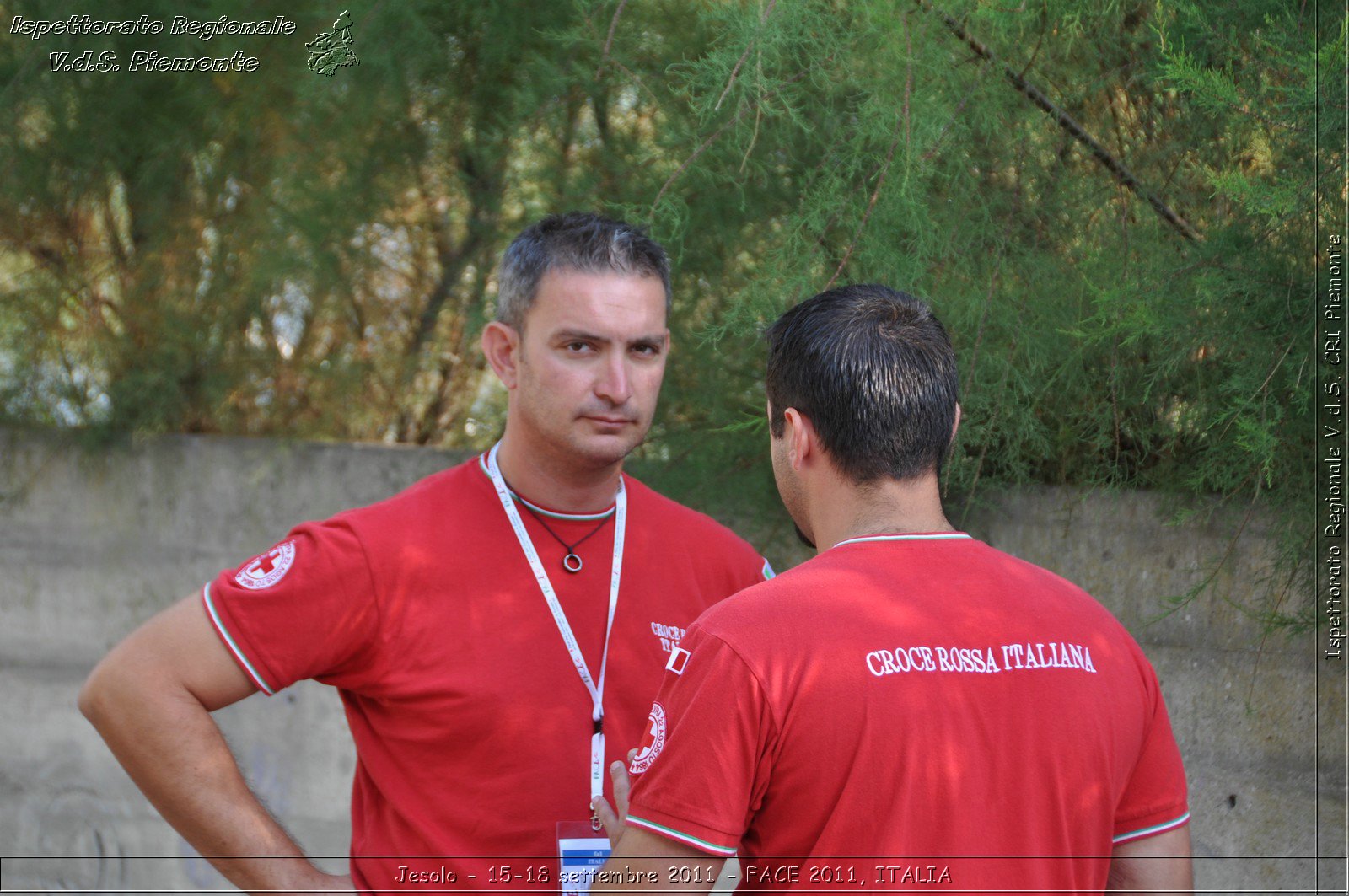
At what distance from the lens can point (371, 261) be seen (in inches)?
132

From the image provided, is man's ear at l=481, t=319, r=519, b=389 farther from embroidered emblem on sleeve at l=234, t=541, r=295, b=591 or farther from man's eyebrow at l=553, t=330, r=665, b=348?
embroidered emblem on sleeve at l=234, t=541, r=295, b=591

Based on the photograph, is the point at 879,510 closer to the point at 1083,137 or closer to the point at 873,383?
the point at 873,383

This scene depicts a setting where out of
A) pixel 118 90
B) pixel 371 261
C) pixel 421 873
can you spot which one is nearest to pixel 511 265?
pixel 421 873

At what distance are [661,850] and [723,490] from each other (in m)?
1.67

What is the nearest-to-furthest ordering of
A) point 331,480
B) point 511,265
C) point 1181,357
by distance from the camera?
1. point 511,265
2. point 1181,357
3. point 331,480

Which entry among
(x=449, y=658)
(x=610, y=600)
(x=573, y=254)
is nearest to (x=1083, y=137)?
(x=573, y=254)

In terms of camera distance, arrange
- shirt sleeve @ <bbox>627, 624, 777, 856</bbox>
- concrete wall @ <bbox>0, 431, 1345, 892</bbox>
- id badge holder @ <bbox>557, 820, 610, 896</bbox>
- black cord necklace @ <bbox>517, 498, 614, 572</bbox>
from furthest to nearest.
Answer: concrete wall @ <bbox>0, 431, 1345, 892</bbox> → black cord necklace @ <bbox>517, 498, 614, 572</bbox> → id badge holder @ <bbox>557, 820, 610, 896</bbox> → shirt sleeve @ <bbox>627, 624, 777, 856</bbox>

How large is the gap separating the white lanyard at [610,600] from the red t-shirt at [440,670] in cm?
1

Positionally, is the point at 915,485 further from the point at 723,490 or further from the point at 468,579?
the point at 723,490

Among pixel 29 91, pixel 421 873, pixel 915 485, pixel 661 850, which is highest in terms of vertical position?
pixel 29 91

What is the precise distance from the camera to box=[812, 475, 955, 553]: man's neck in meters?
1.35

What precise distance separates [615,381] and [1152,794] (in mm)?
977

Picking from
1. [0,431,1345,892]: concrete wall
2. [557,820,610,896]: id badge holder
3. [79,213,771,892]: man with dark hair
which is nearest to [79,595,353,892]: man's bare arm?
[79,213,771,892]: man with dark hair

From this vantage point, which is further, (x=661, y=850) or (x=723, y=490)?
(x=723, y=490)
